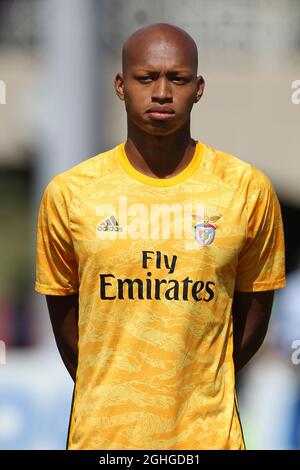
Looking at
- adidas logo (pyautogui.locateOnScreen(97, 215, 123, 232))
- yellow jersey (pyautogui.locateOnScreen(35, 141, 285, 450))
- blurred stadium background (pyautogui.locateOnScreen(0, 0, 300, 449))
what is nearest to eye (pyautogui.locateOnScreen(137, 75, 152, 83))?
yellow jersey (pyautogui.locateOnScreen(35, 141, 285, 450))

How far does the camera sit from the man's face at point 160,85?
9.37 feet

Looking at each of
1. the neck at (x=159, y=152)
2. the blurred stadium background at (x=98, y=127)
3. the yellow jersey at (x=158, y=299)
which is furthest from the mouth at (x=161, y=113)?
the blurred stadium background at (x=98, y=127)

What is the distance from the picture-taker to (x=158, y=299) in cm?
291

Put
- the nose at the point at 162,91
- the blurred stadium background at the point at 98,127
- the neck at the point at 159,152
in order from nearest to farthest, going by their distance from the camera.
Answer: the nose at the point at 162,91 → the neck at the point at 159,152 → the blurred stadium background at the point at 98,127

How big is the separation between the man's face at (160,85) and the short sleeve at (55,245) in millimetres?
360

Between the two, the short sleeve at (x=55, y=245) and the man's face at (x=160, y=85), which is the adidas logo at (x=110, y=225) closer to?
the short sleeve at (x=55, y=245)

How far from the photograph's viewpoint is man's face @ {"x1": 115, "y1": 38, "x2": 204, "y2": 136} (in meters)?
2.86

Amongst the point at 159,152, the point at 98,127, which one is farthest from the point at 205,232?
the point at 98,127

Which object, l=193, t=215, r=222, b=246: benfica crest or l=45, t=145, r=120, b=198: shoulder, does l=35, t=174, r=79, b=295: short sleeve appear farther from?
l=193, t=215, r=222, b=246: benfica crest

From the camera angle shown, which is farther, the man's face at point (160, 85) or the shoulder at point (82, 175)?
the shoulder at point (82, 175)

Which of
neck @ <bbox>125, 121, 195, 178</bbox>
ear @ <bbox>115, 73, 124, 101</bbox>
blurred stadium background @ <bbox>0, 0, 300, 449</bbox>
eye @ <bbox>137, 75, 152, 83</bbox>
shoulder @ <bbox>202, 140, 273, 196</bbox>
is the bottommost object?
blurred stadium background @ <bbox>0, 0, 300, 449</bbox>

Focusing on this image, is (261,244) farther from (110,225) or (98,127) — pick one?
(98,127)

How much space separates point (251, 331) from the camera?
→ 3227 mm

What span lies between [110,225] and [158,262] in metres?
0.18
